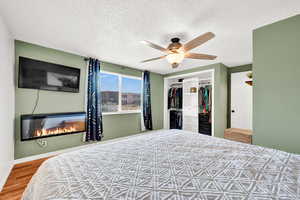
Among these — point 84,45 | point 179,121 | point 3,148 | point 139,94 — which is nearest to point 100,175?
point 3,148

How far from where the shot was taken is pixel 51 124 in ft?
7.77

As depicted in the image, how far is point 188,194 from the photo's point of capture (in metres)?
0.61

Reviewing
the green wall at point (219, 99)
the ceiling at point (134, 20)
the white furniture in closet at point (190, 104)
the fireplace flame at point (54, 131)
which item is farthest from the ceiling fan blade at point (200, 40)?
the fireplace flame at point (54, 131)

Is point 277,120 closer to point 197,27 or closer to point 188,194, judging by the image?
point 197,27

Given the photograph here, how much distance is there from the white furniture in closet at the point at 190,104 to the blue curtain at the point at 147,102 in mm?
1191

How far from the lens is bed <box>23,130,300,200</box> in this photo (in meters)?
0.62

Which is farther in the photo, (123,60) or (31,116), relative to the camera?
(123,60)

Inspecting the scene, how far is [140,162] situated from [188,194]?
0.43 metres

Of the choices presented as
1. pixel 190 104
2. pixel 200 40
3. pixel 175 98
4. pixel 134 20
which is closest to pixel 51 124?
pixel 134 20

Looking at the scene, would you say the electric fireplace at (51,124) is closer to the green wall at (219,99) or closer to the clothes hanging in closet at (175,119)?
the clothes hanging in closet at (175,119)

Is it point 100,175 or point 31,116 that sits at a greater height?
point 31,116

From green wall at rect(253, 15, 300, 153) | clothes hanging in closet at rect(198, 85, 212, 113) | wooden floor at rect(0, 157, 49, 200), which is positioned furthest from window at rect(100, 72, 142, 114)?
green wall at rect(253, 15, 300, 153)

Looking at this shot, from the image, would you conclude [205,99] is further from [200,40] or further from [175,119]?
[200,40]

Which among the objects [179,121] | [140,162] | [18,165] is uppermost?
[140,162]
